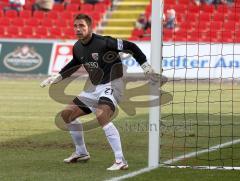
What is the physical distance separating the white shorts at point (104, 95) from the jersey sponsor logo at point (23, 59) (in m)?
18.8

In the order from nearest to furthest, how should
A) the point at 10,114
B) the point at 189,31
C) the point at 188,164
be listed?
the point at 188,164
the point at 10,114
the point at 189,31

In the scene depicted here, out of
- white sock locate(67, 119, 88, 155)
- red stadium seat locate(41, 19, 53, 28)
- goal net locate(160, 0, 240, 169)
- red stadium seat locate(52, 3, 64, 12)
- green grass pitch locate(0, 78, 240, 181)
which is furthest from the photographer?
red stadium seat locate(52, 3, 64, 12)

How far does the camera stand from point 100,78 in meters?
9.90

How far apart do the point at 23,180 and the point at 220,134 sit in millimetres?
5611

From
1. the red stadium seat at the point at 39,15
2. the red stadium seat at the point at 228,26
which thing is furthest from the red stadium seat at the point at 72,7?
the red stadium seat at the point at 228,26

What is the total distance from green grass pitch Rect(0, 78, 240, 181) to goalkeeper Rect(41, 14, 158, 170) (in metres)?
0.38

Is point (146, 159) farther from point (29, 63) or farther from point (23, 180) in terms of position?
point (29, 63)

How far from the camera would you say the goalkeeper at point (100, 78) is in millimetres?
9555

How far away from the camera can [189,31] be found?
30.2 m

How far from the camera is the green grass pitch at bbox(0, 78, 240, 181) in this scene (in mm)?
9219

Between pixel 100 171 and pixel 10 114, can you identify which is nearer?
pixel 100 171

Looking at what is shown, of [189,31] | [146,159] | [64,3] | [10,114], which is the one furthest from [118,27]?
[146,159]

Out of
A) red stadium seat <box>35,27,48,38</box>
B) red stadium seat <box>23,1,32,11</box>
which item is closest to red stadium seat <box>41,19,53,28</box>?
red stadium seat <box>35,27,48,38</box>

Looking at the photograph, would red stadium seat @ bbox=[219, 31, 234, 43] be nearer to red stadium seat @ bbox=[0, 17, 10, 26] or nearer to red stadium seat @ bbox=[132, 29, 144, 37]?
red stadium seat @ bbox=[132, 29, 144, 37]
